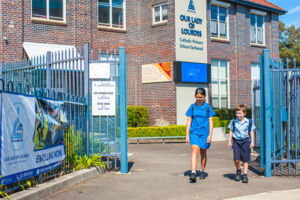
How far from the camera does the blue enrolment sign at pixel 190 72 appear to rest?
757 inches

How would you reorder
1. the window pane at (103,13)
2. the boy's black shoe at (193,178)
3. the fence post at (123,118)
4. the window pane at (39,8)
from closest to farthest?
the boy's black shoe at (193,178) → the fence post at (123,118) → the window pane at (39,8) → the window pane at (103,13)

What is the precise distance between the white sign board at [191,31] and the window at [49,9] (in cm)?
550

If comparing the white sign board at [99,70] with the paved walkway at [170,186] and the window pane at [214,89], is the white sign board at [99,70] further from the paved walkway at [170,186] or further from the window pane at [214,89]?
the window pane at [214,89]

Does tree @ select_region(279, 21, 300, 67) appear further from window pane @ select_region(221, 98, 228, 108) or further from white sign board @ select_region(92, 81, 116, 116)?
white sign board @ select_region(92, 81, 116, 116)

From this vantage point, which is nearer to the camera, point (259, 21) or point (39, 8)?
point (39, 8)

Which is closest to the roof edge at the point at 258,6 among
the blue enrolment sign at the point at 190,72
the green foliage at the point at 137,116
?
the blue enrolment sign at the point at 190,72

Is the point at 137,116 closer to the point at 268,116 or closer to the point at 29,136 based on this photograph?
the point at 268,116

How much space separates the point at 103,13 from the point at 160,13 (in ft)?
9.54

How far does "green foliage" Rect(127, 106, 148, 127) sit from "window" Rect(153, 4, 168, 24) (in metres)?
4.61

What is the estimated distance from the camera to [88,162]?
8.20m

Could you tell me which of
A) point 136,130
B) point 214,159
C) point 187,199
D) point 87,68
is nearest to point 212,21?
point 136,130

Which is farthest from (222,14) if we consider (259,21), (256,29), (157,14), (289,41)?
(289,41)

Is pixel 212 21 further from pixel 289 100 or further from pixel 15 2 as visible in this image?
pixel 289 100

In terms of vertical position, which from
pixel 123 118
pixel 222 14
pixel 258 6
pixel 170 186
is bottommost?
pixel 170 186
